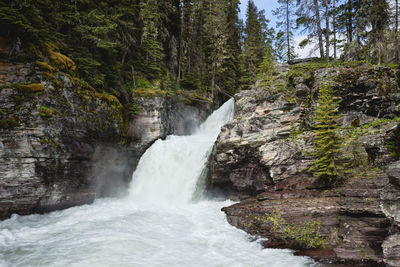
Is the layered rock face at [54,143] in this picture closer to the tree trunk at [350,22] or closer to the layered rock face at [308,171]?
the layered rock face at [308,171]

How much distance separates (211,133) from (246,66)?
43.1ft

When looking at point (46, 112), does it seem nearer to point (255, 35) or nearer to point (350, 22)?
point (350, 22)

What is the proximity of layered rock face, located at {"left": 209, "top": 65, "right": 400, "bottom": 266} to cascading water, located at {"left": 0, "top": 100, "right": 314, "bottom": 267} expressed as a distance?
113 centimetres

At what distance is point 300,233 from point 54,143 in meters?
11.5

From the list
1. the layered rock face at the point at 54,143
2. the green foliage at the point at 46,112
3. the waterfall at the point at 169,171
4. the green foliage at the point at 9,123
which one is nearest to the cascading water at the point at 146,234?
the waterfall at the point at 169,171

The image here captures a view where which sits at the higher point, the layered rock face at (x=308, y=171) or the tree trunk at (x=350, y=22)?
the tree trunk at (x=350, y=22)

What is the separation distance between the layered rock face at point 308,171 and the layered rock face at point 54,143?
6.88 m

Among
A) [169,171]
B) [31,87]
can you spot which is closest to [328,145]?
[169,171]

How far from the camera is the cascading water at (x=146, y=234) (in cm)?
643

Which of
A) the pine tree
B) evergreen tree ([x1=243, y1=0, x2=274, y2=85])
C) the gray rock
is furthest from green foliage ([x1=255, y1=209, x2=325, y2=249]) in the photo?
evergreen tree ([x1=243, y1=0, x2=274, y2=85])

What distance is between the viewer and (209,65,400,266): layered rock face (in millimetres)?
6180

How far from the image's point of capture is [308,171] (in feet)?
32.5

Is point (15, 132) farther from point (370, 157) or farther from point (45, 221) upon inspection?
point (370, 157)

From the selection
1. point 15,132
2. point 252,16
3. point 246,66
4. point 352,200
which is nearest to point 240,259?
point 352,200
